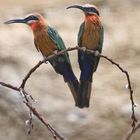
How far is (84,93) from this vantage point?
1912 mm

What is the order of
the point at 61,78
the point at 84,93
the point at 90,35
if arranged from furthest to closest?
the point at 61,78
the point at 84,93
the point at 90,35

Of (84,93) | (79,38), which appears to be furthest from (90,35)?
(84,93)

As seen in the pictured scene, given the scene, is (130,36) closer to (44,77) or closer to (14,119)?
(44,77)

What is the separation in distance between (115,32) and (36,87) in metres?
0.51

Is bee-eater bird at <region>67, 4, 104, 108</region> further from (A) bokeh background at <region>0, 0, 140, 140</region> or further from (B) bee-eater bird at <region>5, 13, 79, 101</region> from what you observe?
(A) bokeh background at <region>0, 0, 140, 140</region>

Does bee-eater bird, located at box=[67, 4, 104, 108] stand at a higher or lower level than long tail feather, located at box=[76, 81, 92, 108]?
higher

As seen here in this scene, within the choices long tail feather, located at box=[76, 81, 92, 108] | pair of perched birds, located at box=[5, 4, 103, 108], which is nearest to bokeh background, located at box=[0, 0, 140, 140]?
long tail feather, located at box=[76, 81, 92, 108]

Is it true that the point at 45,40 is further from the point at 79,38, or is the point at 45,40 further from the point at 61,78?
the point at 61,78

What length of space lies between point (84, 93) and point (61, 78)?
106 centimetres

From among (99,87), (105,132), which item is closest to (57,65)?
(105,132)

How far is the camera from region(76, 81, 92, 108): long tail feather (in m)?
1.86

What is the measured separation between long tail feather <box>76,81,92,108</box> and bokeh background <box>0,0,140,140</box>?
0.76 m

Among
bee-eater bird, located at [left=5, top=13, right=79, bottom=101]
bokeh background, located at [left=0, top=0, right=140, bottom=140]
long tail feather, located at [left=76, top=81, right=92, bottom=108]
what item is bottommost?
bokeh background, located at [left=0, top=0, right=140, bottom=140]

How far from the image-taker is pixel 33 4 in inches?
133
